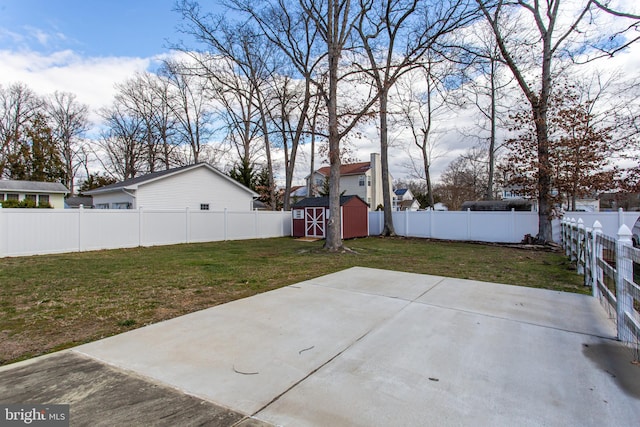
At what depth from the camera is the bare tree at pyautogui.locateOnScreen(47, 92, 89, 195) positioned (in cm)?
3111

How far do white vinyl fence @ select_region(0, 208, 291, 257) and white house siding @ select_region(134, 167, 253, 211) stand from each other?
7.66ft

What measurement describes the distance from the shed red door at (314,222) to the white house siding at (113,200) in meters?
8.65

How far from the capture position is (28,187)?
25.2 metres

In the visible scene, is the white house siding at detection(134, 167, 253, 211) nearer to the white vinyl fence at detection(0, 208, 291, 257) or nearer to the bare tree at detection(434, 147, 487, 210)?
the white vinyl fence at detection(0, 208, 291, 257)

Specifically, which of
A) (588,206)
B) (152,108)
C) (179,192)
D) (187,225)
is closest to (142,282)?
(187,225)

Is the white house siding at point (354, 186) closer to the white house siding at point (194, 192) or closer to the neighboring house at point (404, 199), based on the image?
the neighboring house at point (404, 199)

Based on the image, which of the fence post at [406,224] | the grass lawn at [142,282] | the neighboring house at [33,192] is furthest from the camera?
the neighboring house at [33,192]

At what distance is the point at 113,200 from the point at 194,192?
4598 millimetres

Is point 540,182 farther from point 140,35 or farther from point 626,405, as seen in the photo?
point 140,35

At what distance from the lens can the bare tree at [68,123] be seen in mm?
31109

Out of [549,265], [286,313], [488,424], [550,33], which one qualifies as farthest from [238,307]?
[550,33]

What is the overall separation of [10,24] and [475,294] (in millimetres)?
20387

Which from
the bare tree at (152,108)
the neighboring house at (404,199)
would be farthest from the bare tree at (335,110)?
the neighboring house at (404,199)

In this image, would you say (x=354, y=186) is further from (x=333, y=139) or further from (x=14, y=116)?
(x=14, y=116)
